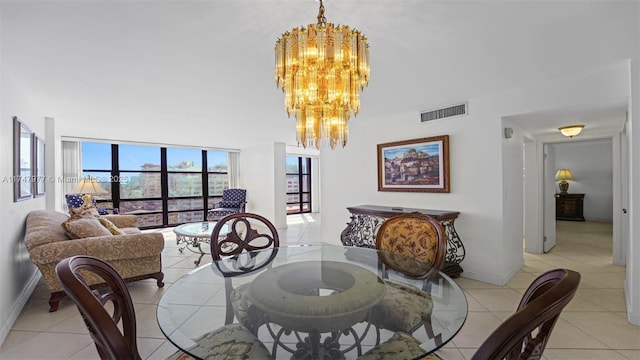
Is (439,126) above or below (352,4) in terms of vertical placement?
below

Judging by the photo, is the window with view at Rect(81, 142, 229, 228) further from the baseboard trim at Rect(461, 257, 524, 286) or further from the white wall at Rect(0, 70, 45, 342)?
the baseboard trim at Rect(461, 257, 524, 286)

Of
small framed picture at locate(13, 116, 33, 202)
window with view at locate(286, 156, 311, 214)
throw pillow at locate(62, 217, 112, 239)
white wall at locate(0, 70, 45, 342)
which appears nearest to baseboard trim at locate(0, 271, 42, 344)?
white wall at locate(0, 70, 45, 342)

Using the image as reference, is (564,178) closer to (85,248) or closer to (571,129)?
(571,129)

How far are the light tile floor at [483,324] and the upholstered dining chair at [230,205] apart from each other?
2.75 m

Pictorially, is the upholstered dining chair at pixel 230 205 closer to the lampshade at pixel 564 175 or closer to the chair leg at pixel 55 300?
the chair leg at pixel 55 300

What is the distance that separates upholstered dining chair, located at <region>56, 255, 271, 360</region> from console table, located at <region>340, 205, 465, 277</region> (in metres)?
2.48

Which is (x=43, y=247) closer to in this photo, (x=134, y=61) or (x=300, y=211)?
(x=134, y=61)

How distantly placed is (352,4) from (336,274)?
160 centimetres

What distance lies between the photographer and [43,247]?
2494 millimetres

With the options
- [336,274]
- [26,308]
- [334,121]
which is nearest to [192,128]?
[26,308]

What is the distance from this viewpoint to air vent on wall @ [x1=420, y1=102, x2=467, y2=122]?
3.50 meters

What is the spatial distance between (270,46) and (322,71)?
62cm

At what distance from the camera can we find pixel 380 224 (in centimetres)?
390

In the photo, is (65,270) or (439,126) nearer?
(65,270)
